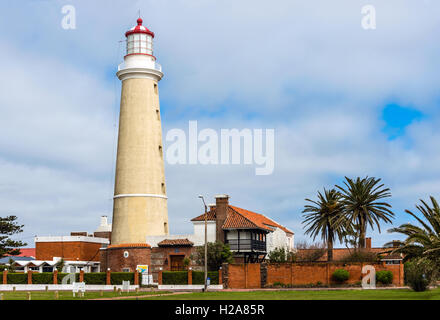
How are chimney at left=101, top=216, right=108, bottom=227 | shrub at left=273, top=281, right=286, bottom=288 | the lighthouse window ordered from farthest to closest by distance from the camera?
1. chimney at left=101, top=216, right=108, bottom=227
2. the lighthouse window
3. shrub at left=273, top=281, right=286, bottom=288

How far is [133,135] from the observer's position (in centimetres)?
6184

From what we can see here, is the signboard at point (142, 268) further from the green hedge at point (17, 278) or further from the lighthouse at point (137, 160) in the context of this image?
the green hedge at point (17, 278)

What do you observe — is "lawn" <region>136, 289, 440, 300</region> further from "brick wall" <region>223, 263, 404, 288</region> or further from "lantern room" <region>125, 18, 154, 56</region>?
"lantern room" <region>125, 18, 154, 56</region>

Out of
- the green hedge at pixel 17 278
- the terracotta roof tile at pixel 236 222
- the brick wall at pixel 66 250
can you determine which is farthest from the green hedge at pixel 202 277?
the brick wall at pixel 66 250

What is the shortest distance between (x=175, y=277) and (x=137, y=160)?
12569mm

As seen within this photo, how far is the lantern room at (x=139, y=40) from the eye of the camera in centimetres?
6138

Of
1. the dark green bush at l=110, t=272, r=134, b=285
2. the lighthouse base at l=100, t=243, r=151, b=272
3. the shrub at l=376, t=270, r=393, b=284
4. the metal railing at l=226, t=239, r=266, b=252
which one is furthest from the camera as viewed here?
the metal railing at l=226, t=239, r=266, b=252

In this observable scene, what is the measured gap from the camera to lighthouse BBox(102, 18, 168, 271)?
201ft

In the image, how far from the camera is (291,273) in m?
55.6

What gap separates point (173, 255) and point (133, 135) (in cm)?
1300

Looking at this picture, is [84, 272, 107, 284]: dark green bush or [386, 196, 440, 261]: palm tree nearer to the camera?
[386, 196, 440, 261]: palm tree

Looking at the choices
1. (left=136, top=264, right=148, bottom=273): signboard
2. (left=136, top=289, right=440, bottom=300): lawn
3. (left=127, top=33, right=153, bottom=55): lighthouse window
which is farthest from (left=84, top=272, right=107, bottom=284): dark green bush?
(left=127, top=33, right=153, bottom=55): lighthouse window

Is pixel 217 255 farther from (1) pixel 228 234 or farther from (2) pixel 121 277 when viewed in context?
(2) pixel 121 277

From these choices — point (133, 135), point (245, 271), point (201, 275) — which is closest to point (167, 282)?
point (201, 275)
